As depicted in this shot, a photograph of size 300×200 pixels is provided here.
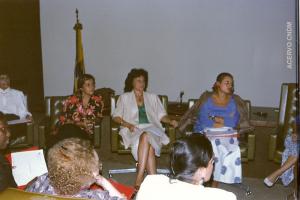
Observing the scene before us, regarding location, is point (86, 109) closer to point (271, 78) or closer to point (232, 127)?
point (232, 127)

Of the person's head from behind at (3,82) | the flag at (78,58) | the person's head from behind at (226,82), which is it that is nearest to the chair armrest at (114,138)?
the person's head from behind at (226,82)

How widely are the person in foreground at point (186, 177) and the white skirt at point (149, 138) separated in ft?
7.11

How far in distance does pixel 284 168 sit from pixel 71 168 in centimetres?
271

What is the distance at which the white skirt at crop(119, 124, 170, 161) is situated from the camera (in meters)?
4.46

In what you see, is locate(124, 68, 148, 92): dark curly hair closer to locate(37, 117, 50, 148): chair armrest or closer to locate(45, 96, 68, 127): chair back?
locate(45, 96, 68, 127): chair back

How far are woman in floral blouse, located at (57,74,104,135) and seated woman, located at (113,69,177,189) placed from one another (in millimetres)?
257

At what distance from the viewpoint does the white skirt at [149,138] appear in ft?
14.6

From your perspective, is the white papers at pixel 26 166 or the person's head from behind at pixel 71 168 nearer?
the person's head from behind at pixel 71 168

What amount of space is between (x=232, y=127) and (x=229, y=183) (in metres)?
0.63

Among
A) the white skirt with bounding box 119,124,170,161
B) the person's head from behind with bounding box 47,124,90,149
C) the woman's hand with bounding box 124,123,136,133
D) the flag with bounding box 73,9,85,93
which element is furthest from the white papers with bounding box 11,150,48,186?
the flag with bounding box 73,9,85,93

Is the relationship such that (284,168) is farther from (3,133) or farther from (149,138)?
(3,133)

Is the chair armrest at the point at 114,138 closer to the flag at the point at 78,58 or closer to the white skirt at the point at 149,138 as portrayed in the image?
the white skirt at the point at 149,138

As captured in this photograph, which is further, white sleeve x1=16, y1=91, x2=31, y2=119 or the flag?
the flag

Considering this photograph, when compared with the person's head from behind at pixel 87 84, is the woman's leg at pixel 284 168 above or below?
below
